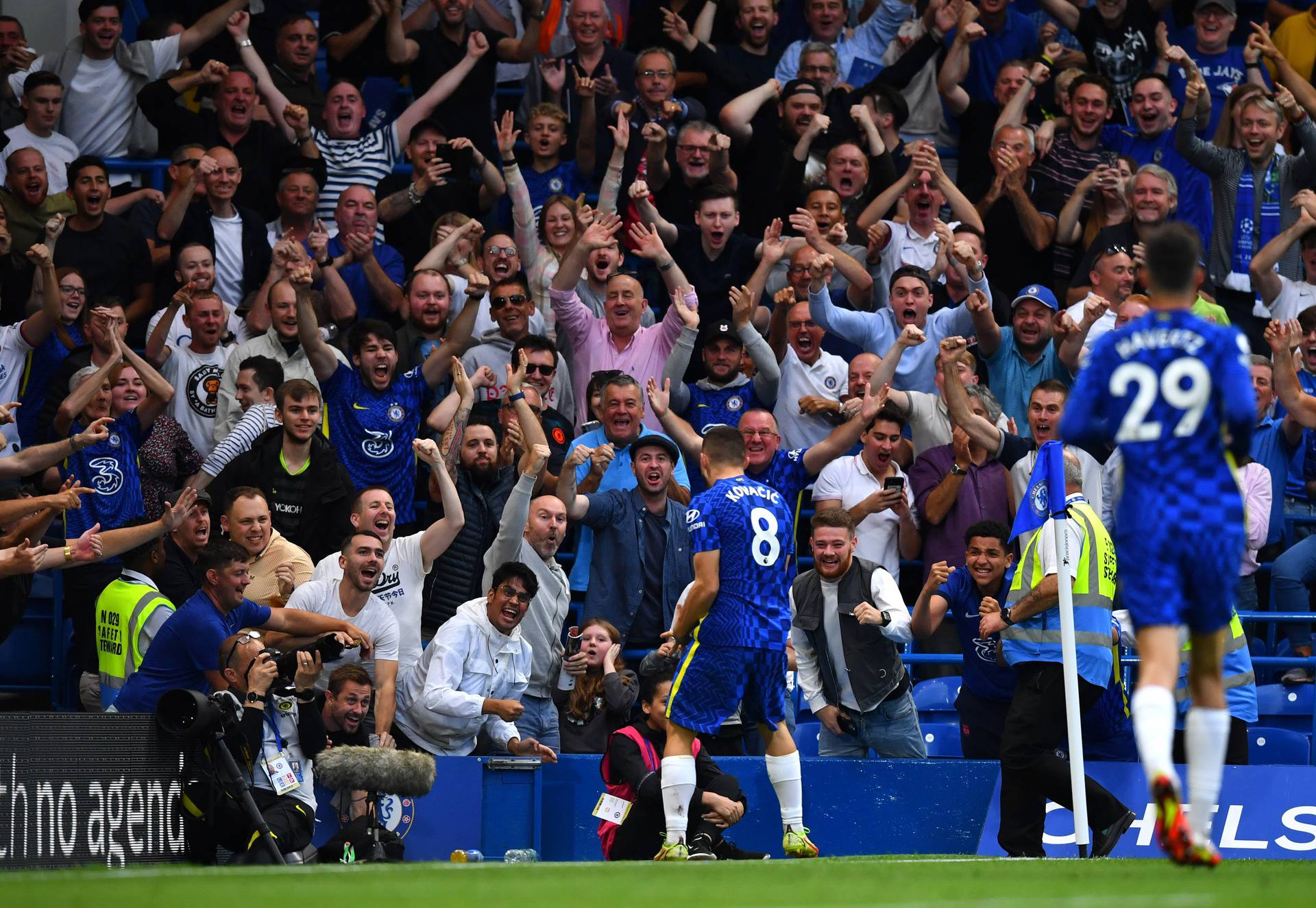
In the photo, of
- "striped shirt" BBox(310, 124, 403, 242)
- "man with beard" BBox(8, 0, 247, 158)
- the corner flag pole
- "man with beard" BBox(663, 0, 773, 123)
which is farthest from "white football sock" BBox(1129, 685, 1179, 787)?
"man with beard" BBox(8, 0, 247, 158)

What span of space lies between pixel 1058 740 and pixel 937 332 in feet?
14.2

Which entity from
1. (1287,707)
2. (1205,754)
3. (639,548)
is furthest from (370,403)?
(1205,754)

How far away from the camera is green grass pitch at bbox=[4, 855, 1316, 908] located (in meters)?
5.91

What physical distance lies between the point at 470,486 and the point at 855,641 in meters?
2.95

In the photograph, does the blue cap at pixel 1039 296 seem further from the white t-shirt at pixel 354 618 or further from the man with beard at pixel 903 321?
the white t-shirt at pixel 354 618

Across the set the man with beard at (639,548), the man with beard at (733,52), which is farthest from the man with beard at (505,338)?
the man with beard at (733,52)

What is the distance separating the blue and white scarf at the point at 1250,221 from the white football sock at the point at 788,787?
7.03m

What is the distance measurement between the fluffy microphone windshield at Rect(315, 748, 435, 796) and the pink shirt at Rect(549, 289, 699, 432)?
4083 mm

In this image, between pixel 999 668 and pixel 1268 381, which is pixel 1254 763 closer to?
pixel 999 668

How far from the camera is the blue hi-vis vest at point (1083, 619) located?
10.3 m

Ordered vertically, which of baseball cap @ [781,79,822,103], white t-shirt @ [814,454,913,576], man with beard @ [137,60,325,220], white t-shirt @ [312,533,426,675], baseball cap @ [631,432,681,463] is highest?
baseball cap @ [781,79,822,103]

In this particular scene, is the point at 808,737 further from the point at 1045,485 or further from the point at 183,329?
the point at 183,329

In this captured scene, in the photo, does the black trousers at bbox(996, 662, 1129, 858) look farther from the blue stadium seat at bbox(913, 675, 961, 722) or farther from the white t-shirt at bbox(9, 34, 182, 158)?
the white t-shirt at bbox(9, 34, 182, 158)

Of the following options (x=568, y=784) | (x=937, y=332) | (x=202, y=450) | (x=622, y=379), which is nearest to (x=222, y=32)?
(x=202, y=450)
